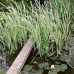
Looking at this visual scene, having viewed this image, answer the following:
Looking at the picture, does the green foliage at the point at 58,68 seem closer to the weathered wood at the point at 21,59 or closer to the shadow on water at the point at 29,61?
the shadow on water at the point at 29,61

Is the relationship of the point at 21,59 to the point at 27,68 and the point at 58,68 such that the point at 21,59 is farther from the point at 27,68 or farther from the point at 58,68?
the point at 58,68

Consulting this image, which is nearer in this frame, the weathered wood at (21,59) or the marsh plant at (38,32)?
the weathered wood at (21,59)

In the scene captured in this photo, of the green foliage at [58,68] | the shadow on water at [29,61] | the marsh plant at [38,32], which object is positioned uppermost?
the marsh plant at [38,32]

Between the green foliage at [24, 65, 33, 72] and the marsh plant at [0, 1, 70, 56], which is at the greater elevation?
the marsh plant at [0, 1, 70, 56]

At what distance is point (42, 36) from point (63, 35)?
0.29m

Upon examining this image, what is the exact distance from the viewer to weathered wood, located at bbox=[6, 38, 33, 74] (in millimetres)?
2366

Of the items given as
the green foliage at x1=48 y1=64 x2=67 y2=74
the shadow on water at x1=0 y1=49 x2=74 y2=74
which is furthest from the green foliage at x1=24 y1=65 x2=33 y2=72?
the green foliage at x1=48 y1=64 x2=67 y2=74

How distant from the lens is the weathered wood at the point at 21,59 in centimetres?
237

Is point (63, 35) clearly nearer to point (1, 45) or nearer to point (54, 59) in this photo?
point (54, 59)

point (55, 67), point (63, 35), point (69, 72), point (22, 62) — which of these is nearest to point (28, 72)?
point (22, 62)

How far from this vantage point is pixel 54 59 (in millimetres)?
2758

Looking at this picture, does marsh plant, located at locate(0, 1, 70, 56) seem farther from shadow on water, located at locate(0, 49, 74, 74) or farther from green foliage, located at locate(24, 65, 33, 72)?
green foliage, located at locate(24, 65, 33, 72)

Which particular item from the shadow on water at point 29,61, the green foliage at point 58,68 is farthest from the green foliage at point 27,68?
the green foliage at point 58,68

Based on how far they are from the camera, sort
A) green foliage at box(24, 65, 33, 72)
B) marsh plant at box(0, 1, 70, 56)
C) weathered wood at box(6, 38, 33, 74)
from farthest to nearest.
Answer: marsh plant at box(0, 1, 70, 56)
green foliage at box(24, 65, 33, 72)
weathered wood at box(6, 38, 33, 74)
